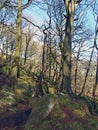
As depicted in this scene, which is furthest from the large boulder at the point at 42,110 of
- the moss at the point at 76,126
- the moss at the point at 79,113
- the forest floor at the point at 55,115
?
the moss at the point at 76,126

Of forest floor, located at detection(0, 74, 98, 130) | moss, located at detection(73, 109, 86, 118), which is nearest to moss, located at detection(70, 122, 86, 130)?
forest floor, located at detection(0, 74, 98, 130)

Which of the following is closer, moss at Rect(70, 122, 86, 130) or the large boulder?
moss at Rect(70, 122, 86, 130)

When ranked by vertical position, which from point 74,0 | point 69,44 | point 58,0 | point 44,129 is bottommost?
point 44,129

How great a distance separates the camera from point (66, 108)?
9656 mm

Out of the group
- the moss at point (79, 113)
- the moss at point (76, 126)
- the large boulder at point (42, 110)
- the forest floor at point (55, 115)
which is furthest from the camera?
the moss at point (79, 113)

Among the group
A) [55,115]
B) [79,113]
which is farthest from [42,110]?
[79,113]

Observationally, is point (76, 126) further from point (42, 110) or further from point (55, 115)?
point (42, 110)

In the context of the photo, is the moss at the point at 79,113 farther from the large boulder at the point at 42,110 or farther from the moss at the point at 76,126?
the moss at the point at 76,126

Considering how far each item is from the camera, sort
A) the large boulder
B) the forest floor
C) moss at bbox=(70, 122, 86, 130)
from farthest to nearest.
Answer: the large boulder → the forest floor → moss at bbox=(70, 122, 86, 130)

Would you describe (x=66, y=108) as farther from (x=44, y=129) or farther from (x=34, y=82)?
(x=34, y=82)

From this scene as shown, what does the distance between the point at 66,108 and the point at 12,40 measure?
33.8 metres

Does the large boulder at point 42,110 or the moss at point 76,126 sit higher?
the large boulder at point 42,110

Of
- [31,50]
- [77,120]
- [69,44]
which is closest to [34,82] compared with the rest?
[69,44]

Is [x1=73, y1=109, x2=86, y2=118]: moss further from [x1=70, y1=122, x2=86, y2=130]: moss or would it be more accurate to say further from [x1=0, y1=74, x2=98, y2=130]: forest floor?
[x1=70, y1=122, x2=86, y2=130]: moss
